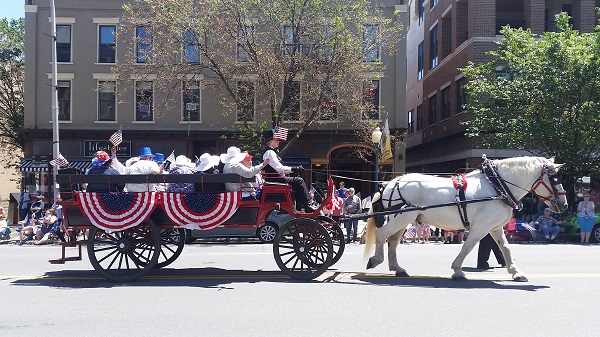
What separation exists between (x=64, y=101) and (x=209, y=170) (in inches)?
900

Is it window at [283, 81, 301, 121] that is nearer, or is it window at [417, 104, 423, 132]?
window at [283, 81, 301, 121]

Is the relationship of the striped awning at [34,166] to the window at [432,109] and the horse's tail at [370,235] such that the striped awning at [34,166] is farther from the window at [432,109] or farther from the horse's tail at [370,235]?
the horse's tail at [370,235]

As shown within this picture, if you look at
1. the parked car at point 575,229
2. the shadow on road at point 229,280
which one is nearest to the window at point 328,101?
the parked car at point 575,229

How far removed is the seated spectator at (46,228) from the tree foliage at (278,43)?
738 cm

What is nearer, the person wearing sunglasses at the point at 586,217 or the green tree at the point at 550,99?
the person wearing sunglasses at the point at 586,217

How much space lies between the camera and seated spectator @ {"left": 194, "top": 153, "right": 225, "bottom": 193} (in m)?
9.45

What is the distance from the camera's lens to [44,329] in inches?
261

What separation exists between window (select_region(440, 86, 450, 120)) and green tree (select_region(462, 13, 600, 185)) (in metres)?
8.90

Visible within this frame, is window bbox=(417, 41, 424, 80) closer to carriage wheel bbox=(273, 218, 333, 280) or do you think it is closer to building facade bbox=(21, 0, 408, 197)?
building facade bbox=(21, 0, 408, 197)

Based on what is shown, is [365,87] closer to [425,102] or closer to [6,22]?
[425,102]

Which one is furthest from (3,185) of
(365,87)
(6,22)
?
(365,87)

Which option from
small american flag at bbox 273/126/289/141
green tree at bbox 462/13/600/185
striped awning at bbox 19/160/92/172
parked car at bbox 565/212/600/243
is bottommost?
parked car at bbox 565/212/600/243

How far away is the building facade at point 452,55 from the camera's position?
2780 centimetres

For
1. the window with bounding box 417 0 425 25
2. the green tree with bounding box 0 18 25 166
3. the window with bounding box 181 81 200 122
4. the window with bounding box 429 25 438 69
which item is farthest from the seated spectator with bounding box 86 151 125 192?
the window with bounding box 417 0 425 25
